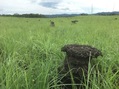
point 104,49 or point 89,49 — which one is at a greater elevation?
point 89,49

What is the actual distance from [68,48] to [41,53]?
3.52 feet

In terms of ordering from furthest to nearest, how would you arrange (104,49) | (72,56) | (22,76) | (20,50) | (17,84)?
(20,50)
(104,49)
(72,56)
(22,76)
(17,84)

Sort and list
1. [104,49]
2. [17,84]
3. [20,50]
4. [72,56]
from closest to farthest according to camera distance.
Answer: [17,84] → [72,56] → [104,49] → [20,50]

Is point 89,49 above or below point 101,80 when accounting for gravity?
above

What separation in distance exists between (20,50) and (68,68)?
4.98 feet

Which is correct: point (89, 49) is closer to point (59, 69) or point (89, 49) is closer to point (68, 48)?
point (68, 48)

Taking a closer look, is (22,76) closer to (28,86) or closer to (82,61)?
(28,86)

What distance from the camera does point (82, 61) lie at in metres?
2.48

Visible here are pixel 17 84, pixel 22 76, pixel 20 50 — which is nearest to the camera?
pixel 17 84

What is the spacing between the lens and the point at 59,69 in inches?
105

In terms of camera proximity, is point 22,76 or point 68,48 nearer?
point 22,76

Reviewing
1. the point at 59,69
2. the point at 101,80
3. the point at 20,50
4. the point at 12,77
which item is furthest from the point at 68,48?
the point at 20,50

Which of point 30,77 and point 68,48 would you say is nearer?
point 30,77

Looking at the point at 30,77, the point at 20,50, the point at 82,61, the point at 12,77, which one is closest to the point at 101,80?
the point at 82,61
